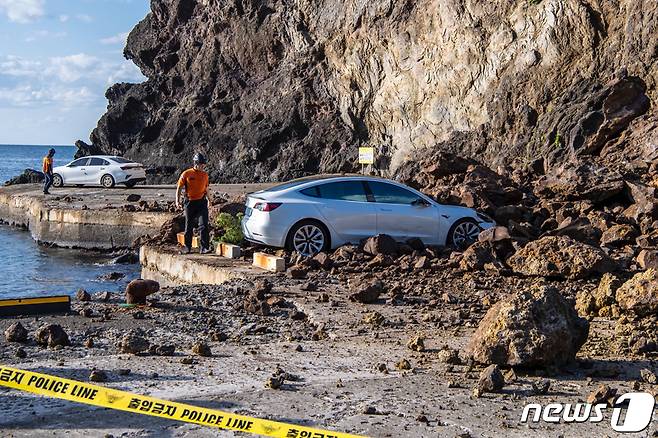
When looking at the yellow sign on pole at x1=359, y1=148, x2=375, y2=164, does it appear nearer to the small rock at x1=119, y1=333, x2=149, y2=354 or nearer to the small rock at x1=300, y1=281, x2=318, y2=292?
the small rock at x1=300, y1=281, x2=318, y2=292

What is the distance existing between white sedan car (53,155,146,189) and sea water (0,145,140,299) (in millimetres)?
7017

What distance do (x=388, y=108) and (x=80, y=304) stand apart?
94.6ft

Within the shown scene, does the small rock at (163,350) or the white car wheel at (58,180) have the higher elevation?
the white car wheel at (58,180)

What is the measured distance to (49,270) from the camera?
23.0 m

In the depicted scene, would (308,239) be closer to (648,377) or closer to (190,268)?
(190,268)

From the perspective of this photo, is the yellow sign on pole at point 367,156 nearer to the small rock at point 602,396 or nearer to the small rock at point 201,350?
the small rock at point 201,350

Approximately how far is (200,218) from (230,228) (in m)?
0.65

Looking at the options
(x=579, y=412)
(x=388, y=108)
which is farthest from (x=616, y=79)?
(x=579, y=412)

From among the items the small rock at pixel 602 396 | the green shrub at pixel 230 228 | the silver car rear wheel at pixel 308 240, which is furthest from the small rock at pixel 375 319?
the green shrub at pixel 230 228

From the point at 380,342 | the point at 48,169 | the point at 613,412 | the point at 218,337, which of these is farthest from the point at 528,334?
the point at 48,169

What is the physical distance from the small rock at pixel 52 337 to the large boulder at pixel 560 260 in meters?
7.24

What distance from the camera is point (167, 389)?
7285mm

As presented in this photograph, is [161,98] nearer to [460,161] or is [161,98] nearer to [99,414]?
[460,161]

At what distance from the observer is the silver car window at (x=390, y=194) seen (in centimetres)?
1602
